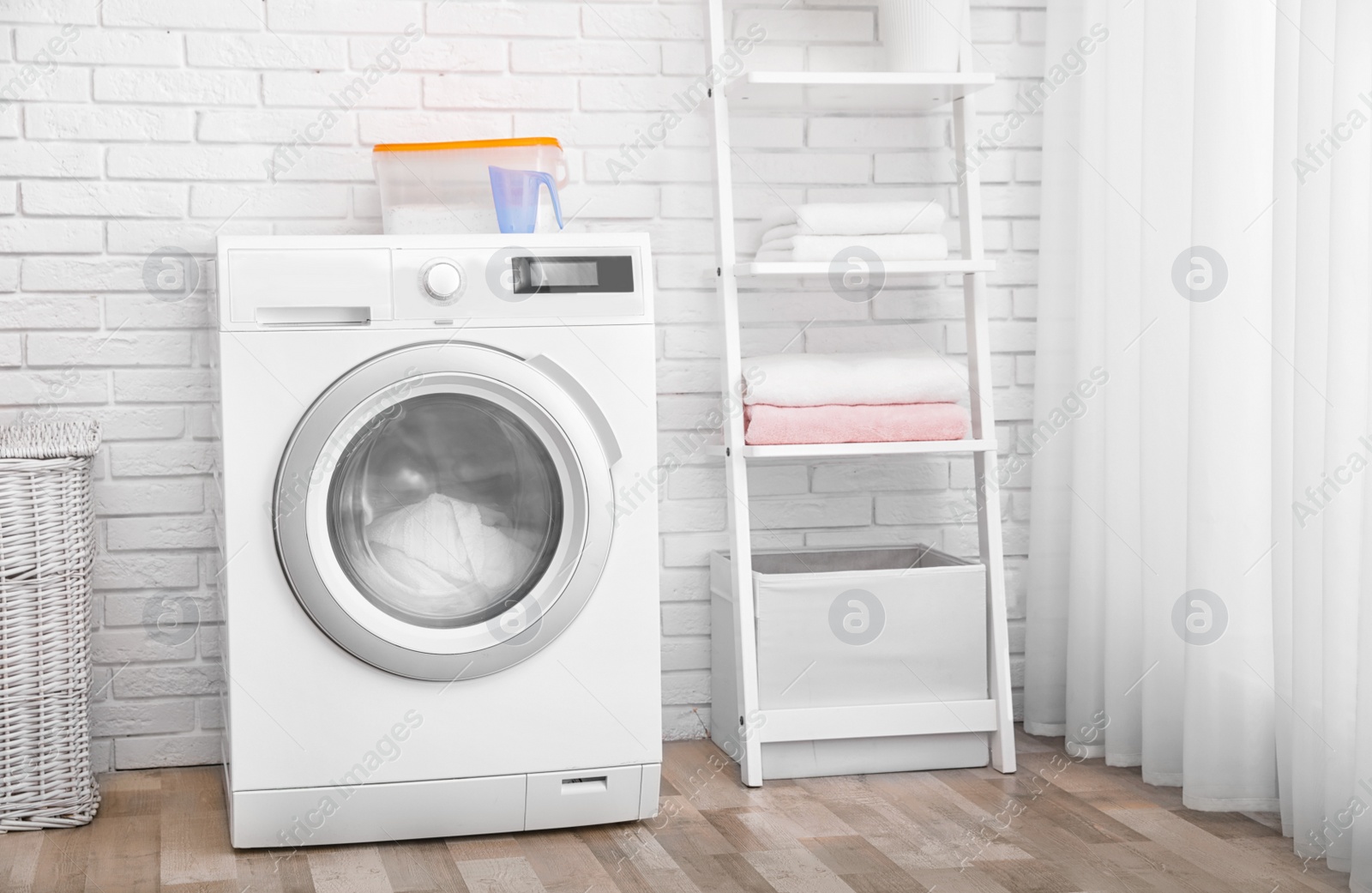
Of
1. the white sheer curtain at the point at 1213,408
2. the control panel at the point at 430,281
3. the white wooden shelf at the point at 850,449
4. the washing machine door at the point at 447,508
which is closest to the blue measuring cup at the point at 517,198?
the control panel at the point at 430,281

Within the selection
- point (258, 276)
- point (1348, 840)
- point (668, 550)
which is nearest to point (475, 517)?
point (258, 276)

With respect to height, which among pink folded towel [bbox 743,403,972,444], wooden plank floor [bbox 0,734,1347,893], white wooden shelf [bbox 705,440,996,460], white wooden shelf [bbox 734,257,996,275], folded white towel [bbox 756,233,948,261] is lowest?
wooden plank floor [bbox 0,734,1347,893]

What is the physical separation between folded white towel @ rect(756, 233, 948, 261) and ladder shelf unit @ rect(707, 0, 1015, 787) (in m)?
0.03

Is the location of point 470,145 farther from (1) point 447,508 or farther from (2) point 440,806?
(2) point 440,806

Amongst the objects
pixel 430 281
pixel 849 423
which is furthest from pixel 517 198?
pixel 849 423

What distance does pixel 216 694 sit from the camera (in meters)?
2.26

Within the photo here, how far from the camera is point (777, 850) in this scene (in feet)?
5.88

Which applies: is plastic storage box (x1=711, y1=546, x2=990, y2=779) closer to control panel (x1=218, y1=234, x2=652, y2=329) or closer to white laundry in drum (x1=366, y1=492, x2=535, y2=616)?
white laundry in drum (x1=366, y1=492, x2=535, y2=616)

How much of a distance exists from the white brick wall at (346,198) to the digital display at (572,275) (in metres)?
0.51

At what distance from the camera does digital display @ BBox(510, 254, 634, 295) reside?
1828 millimetres

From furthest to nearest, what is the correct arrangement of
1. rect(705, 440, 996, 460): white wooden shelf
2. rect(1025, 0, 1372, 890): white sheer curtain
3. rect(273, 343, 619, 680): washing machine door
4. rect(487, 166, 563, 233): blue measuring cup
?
rect(705, 440, 996, 460): white wooden shelf → rect(487, 166, 563, 233): blue measuring cup → rect(273, 343, 619, 680): washing machine door → rect(1025, 0, 1372, 890): white sheer curtain

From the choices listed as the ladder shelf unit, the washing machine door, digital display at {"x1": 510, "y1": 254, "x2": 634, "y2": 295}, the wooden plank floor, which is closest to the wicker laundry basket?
the wooden plank floor

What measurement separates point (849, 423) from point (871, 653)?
40cm

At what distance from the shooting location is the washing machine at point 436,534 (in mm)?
1752
